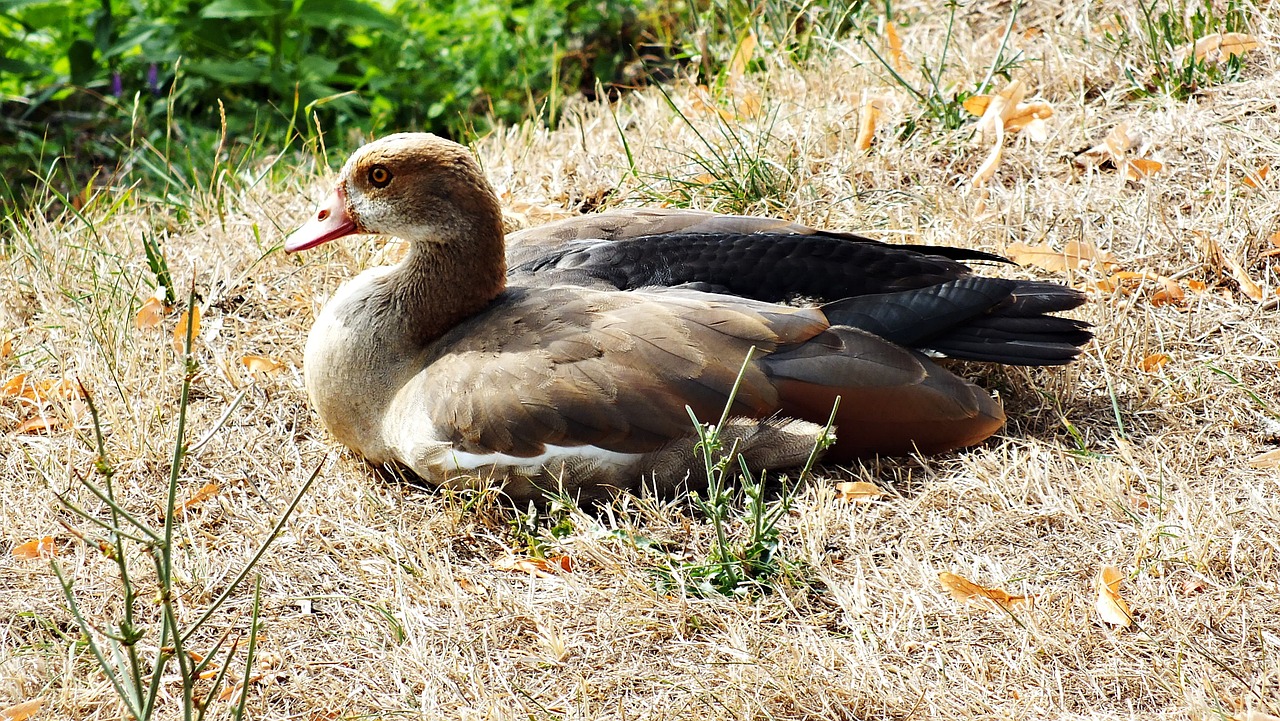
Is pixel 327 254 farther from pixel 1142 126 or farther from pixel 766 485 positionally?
pixel 1142 126

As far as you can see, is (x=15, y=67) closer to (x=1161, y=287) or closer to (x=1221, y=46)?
(x=1161, y=287)

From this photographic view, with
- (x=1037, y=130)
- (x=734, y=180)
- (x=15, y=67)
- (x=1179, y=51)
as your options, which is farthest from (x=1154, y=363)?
(x=15, y=67)

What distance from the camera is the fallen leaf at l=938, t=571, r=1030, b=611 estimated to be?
2871mm

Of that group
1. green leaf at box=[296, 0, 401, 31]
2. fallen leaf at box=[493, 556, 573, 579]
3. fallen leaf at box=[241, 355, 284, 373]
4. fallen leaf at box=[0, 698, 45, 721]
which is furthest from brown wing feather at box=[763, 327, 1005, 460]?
green leaf at box=[296, 0, 401, 31]

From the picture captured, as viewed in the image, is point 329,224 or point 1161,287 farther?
point 1161,287

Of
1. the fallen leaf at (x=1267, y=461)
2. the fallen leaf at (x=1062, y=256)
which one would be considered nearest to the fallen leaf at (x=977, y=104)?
the fallen leaf at (x=1062, y=256)

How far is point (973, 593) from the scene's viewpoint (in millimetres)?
2904

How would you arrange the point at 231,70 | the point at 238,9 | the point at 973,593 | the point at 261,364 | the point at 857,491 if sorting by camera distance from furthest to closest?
the point at 231,70
the point at 238,9
the point at 261,364
the point at 857,491
the point at 973,593

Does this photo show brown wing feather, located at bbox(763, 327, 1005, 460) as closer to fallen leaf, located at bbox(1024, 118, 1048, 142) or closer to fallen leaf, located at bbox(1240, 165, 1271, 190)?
fallen leaf, located at bbox(1240, 165, 1271, 190)

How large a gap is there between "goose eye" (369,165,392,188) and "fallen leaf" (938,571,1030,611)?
1884mm

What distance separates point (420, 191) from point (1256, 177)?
2850 mm

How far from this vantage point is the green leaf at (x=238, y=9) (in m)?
5.90

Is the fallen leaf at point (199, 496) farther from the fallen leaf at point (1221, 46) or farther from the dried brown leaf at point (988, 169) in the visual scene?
the fallen leaf at point (1221, 46)

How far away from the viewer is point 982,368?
3715 mm
